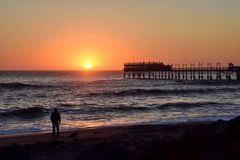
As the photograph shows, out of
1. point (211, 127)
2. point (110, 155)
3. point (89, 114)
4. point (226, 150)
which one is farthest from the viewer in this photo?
point (89, 114)

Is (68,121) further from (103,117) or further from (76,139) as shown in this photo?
(76,139)

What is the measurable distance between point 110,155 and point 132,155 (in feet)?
8.16

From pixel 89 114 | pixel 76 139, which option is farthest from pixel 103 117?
pixel 76 139

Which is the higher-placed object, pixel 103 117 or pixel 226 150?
pixel 226 150

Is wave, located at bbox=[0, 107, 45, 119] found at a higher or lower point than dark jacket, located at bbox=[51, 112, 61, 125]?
lower

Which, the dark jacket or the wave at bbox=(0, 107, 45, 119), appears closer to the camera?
the dark jacket

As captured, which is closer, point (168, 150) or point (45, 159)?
point (168, 150)

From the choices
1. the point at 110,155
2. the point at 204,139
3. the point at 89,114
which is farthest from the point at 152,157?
the point at 89,114

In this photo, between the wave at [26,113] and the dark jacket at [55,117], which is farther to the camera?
the wave at [26,113]

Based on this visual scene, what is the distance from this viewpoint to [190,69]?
100 metres

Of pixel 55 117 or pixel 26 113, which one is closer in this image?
pixel 55 117

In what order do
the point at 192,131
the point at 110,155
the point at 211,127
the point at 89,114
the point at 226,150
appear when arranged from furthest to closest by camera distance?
the point at 89,114 < the point at 110,155 < the point at 211,127 < the point at 192,131 < the point at 226,150

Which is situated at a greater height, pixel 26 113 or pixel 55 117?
pixel 55 117

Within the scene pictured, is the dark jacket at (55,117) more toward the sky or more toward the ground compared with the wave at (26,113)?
more toward the sky
